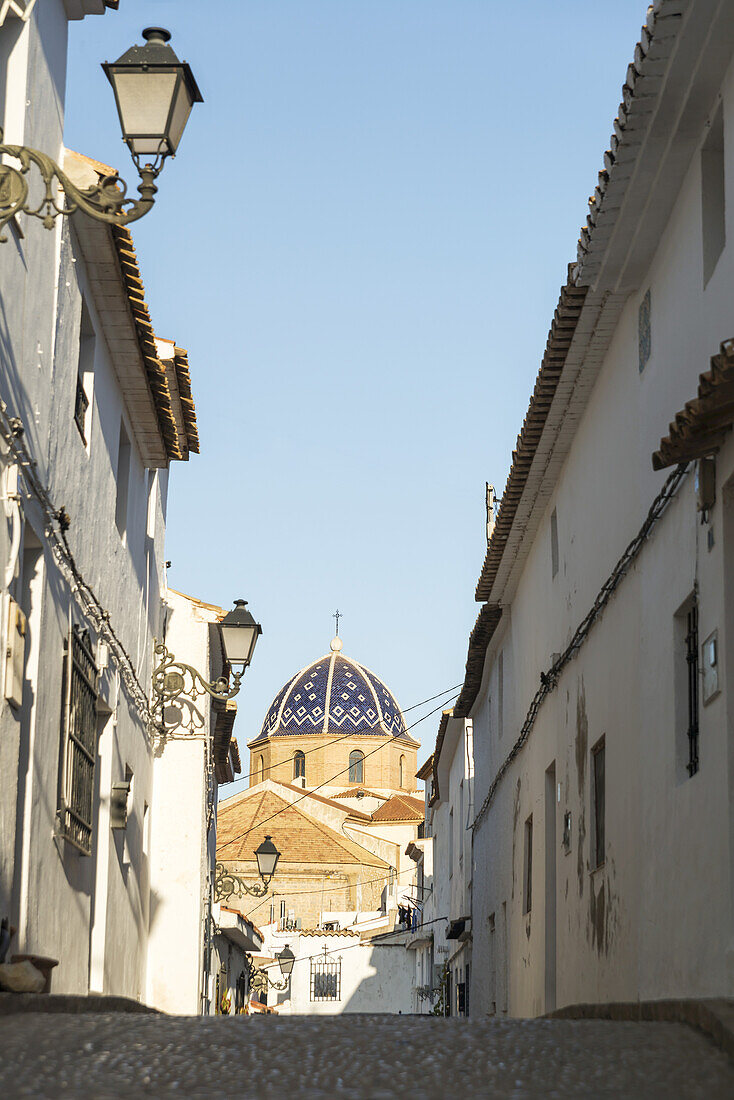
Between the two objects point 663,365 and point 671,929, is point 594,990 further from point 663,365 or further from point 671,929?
point 663,365

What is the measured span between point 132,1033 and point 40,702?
3002 millimetres

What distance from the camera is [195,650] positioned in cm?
1620

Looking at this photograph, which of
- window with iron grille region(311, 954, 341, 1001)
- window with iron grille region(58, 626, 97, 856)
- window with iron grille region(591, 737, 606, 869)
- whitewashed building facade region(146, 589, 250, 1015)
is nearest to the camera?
window with iron grille region(58, 626, 97, 856)

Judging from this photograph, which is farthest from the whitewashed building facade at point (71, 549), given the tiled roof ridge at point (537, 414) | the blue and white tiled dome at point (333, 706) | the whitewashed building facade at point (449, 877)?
the blue and white tiled dome at point (333, 706)

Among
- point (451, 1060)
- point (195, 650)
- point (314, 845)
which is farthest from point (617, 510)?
point (314, 845)

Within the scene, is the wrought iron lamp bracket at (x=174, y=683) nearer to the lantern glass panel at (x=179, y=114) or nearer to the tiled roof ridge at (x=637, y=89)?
the tiled roof ridge at (x=637, y=89)

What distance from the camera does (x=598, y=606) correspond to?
10.2 meters

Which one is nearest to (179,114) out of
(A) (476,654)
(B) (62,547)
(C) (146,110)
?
(C) (146,110)

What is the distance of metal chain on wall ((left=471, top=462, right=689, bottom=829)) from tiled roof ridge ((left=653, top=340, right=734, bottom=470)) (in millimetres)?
302

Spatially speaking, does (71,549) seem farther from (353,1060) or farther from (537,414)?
(353,1060)

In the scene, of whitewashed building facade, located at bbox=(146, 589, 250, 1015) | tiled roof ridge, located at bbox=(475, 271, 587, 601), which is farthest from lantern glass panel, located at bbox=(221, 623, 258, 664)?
tiled roof ridge, located at bbox=(475, 271, 587, 601)

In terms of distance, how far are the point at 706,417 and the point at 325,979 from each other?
4327 centimetres

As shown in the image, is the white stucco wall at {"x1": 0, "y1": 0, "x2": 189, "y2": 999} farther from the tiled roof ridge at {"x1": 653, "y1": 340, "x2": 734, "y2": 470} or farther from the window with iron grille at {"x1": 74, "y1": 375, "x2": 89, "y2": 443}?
the tiled roof ridge at {"x1": 653, "y1": 340, "x2": 734, "y2": 470}

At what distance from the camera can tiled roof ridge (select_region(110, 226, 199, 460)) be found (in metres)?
9.75
